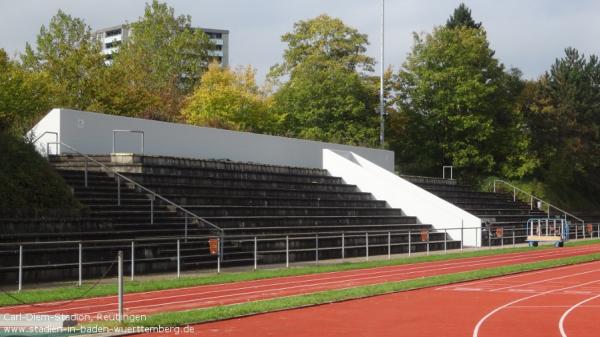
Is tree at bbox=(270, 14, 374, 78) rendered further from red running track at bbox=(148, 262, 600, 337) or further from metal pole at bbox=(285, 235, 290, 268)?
red running track at bbox=(148, 262, 600, 337)

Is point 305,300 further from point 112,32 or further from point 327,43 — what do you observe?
point 112,32

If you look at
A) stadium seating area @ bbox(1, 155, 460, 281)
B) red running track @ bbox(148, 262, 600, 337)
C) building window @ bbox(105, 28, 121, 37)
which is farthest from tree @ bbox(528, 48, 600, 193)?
building window @ bbox(105, 28, 121, 37)

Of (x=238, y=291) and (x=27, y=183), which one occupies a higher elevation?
(x=27, y=183)

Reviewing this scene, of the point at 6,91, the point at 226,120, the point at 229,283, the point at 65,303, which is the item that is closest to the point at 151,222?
the point at 229,283

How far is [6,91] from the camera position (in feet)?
121

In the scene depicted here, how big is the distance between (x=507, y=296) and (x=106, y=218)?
35.4 ft

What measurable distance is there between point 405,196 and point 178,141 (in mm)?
11004

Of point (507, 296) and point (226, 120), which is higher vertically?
point (226, 120)

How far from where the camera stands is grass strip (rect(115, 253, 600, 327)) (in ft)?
40.6

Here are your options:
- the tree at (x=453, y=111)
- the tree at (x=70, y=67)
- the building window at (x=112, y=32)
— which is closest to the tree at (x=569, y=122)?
the tree at (x=453, y=111)

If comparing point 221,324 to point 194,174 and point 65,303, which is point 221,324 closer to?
point 65,303

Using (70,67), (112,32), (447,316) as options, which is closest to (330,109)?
(70,67)

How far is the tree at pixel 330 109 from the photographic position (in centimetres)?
5641

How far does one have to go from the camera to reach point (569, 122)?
67.7m
